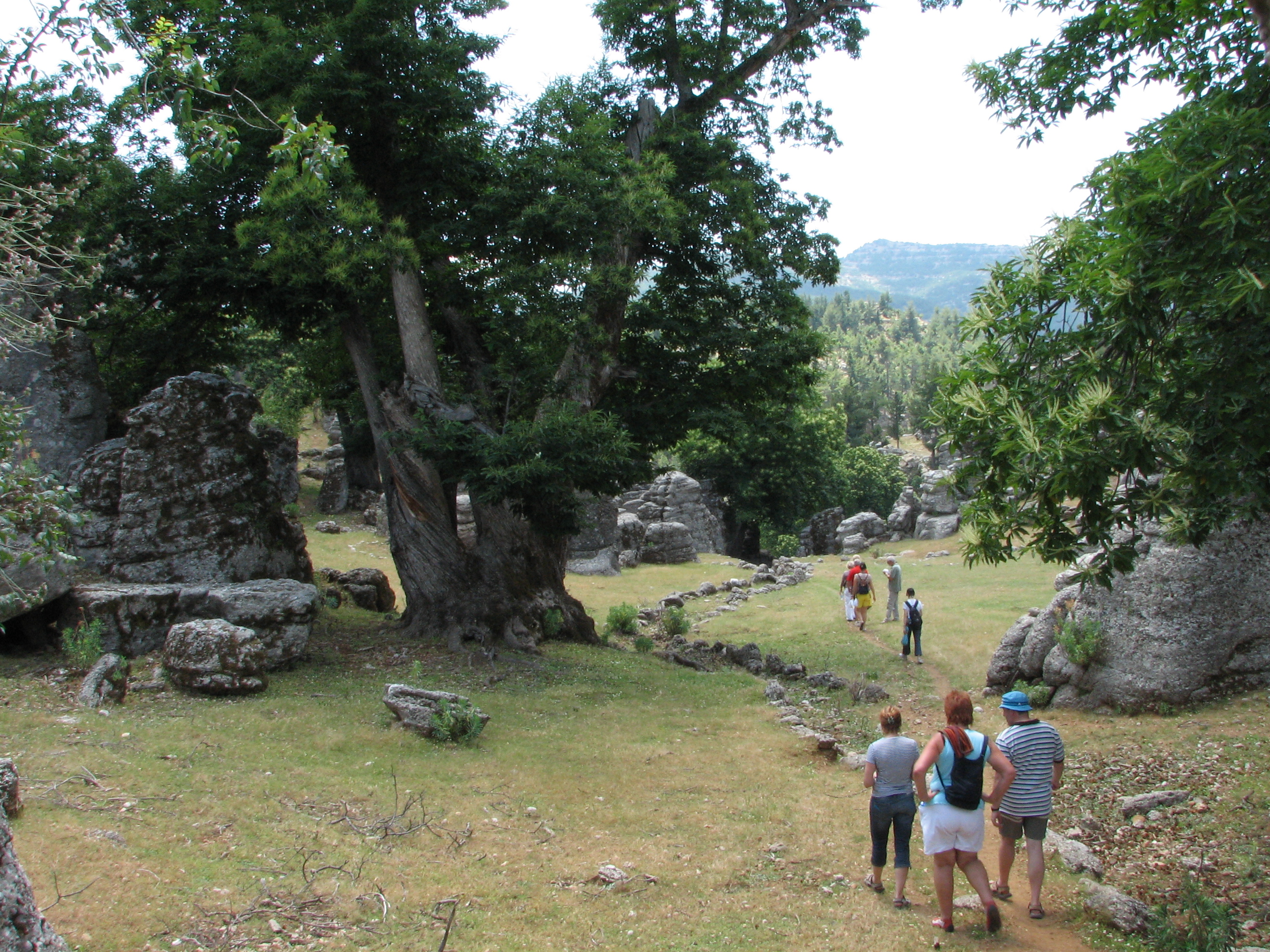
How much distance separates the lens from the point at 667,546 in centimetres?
3562

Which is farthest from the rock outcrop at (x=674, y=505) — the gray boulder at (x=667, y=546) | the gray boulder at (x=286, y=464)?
the gray boulder at (x=286, y=464)

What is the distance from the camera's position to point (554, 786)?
29.7 feet

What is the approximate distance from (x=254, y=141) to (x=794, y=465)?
38.7 meters

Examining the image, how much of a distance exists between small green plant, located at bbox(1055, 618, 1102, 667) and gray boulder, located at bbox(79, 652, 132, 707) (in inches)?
478

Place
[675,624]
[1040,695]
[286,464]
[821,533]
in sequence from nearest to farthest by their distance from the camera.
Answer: [1040,695]
[675,624]
[286,464]
[821,533]

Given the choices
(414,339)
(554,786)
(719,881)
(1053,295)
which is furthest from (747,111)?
(719,881)

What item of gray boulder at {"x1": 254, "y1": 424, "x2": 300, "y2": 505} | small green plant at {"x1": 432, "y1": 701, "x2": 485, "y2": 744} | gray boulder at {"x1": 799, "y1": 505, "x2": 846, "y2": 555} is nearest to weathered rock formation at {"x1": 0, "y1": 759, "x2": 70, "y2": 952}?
small green plant at {"x1": 432, "y1": 701, "x2": 485, "y2": 744}

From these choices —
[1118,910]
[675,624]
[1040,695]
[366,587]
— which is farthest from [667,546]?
[1118,910]

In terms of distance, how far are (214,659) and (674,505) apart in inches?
1239

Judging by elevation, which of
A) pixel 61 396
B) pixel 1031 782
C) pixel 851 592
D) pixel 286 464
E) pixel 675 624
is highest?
pixel 61 396

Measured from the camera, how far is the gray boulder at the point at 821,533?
2163 inches

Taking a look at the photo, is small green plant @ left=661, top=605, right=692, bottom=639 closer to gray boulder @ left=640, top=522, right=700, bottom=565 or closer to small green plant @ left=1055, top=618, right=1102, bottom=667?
small green plant @ left=1055, top=618, right=1102, bottom=667

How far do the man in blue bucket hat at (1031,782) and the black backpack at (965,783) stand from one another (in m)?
0.59

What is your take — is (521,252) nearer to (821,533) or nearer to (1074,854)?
(1074,854)
